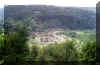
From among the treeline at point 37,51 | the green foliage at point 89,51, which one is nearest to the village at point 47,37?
the treeline at point 37,51

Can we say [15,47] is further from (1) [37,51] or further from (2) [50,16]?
(2) [50,16]

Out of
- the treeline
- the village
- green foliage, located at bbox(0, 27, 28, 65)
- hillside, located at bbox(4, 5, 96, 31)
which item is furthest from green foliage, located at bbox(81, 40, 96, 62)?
green foliage, located at bbox(0, 27, 28, 65)

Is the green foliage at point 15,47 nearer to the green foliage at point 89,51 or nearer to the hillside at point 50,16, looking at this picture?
the hillside at point 50,16

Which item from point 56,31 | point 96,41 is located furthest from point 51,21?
point 96,41

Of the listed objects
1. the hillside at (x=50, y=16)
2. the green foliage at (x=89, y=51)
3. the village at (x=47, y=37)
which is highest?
the hillside at (x=50, y=16)

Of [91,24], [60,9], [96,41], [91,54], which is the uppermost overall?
[60,9]

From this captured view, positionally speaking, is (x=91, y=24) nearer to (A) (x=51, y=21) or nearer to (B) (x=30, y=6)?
(A) (x=51, y=21)
